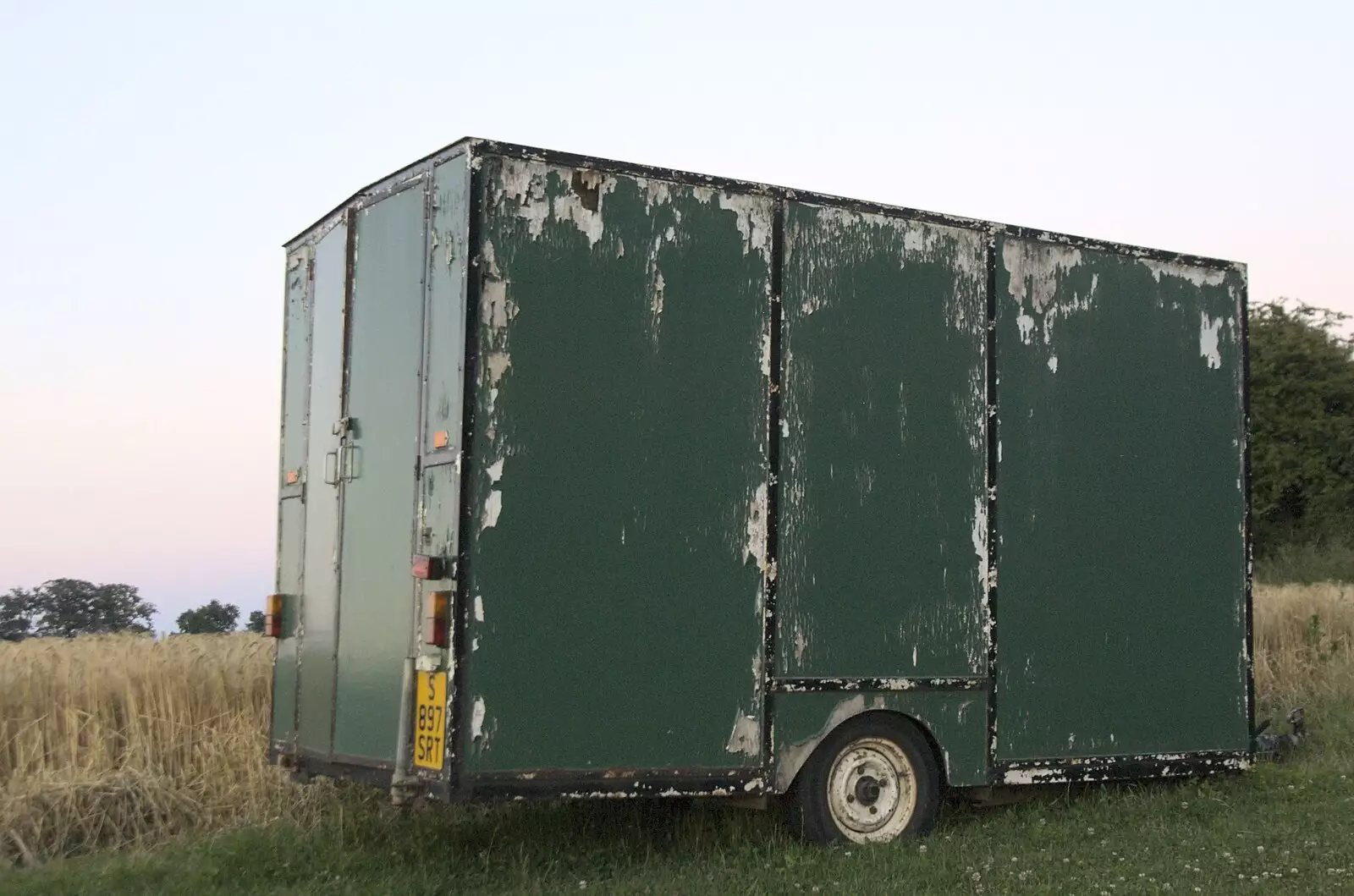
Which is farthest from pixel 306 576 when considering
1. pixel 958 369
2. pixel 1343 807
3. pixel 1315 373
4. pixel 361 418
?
pixel 1315 373

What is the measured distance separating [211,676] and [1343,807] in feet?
23.2

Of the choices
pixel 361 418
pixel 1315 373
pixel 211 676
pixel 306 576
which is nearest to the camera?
pixel 361 418

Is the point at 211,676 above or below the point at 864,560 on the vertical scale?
below

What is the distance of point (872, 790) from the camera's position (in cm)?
780

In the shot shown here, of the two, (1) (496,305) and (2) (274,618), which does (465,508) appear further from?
(2) (274,618)

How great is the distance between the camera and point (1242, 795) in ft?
29.9

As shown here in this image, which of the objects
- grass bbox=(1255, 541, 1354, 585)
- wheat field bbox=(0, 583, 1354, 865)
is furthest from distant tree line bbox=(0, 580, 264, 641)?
grass bbox=(1255, 541, 1354, 585)

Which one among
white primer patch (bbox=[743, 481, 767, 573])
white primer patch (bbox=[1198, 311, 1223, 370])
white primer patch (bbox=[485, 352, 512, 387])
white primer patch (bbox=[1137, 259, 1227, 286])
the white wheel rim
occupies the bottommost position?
the white wheel rim

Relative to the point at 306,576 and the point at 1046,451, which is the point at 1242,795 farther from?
the point at 306,576

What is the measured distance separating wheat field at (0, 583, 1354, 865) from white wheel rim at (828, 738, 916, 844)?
3027 mm

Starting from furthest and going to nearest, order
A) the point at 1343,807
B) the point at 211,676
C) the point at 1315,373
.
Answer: the point at 1315,373, the point at 211,676, the point at 1343,807

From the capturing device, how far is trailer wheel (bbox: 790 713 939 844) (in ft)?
24.7

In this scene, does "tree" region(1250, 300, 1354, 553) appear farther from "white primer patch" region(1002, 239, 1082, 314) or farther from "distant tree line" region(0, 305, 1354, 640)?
"white primer patch" region(1002, 239, 1082, 314)

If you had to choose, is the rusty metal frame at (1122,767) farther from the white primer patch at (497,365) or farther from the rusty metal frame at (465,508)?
the white primer patch at (497,365)
